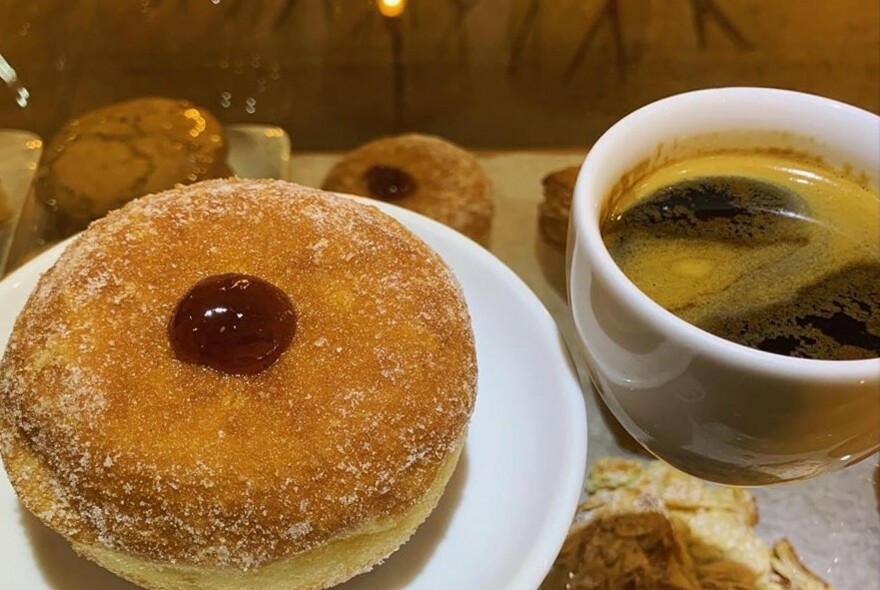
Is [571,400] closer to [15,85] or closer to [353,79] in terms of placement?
[353,79]

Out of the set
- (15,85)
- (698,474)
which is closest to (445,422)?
(698,474)

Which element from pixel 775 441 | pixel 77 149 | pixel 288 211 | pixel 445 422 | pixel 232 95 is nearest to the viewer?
pixel 775 441

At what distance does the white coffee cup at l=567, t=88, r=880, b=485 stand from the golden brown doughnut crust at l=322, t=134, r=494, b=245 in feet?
1.60

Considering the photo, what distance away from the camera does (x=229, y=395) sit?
2.28 feet

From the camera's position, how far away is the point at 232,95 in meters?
1.39

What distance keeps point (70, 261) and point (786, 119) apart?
630 millimetres

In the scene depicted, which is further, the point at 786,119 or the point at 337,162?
the point at 337,162

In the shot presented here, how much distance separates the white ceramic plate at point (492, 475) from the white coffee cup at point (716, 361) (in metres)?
0.11

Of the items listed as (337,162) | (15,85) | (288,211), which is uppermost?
(288,211)

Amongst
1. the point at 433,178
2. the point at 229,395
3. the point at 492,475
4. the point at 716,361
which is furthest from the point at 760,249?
the point at 433,178

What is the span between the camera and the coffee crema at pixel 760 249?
0.67 meters

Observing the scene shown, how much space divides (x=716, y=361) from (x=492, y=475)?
12.7 inches

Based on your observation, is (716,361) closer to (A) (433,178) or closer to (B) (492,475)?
(B) (492,475)

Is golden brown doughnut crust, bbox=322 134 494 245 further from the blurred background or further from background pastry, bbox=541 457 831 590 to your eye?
background pastry, bbox=541 457 831 590
